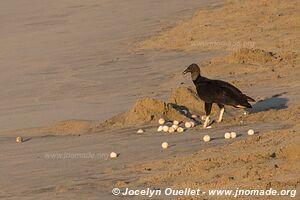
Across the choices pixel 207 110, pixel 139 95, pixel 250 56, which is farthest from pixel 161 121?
pixel 250 56

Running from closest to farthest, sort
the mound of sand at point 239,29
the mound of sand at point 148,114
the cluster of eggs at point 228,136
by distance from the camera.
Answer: the cluster of eggs at point 228,136
the mound of sand at point 148,114
the mound of sand at point 239,29

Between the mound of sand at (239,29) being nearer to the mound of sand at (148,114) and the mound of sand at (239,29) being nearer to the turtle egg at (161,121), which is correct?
the mound of sand at (148,114)

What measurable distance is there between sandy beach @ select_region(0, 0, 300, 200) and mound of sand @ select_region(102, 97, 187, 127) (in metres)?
0.02

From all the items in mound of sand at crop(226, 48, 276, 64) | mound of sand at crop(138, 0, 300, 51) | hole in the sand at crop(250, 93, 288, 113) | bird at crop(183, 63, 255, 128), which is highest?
bird at crop(183, 63, 255, 128)

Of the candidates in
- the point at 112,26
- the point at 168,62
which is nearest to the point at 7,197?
the point at 168,62

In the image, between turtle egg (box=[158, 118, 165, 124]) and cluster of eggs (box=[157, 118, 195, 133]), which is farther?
turtle egg (box=[158, 118, 165, 124])

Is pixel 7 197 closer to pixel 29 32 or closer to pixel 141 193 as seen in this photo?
pixel 141 193

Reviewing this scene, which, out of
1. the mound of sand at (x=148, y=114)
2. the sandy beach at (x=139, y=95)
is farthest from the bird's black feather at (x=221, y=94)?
the mound of sand at (x=148, y=114)

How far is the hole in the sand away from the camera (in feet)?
43.9

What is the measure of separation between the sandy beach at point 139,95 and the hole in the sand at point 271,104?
0.03m

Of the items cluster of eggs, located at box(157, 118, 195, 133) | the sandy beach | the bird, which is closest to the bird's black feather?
the bird

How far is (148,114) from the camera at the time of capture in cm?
1334

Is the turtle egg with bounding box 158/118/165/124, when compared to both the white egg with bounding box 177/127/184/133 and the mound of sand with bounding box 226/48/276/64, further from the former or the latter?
the mound of sand with bounding box 226/48/276/64

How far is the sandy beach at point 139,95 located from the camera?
9.84 meters
